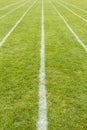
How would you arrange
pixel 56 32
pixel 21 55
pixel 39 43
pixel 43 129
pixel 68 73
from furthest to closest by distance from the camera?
pixel 56 32 < pixel 39 43 < pixel 21 55 < pixel 68 73 < pixel 43 129

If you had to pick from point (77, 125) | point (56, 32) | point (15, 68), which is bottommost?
point (56, 32)

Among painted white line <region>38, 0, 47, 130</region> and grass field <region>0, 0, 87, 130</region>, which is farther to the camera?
grass field <region>0, 0, 87, 130</region>

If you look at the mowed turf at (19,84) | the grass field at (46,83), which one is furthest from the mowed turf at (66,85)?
the mowed turf at (19,84)

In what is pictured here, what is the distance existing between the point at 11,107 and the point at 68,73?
105 inches

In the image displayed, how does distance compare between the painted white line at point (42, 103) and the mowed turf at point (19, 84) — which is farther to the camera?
the mowed turf at point (19, 84)

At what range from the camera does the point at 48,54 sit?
9719 mm

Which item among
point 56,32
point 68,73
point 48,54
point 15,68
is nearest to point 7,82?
point 15,68

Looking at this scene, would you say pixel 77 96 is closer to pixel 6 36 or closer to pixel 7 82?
pixel 7 82

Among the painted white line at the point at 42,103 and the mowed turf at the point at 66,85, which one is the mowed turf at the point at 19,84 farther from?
the mowed turf at the point at 66,85

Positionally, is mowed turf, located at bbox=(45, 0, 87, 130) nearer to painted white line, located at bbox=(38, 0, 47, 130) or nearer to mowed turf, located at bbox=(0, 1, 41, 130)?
painted white line, located at bbox=(38, 0, 47, 130)

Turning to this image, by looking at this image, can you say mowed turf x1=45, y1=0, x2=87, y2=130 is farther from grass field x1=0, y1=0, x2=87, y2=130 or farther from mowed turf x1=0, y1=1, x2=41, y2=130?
mowed turf x1=0, y1=1, x2=41, y2=130

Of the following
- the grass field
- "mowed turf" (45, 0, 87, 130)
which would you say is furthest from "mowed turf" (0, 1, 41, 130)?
"mowed turf" (45, 0, 87, 130)

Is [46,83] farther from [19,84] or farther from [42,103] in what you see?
[42,103]

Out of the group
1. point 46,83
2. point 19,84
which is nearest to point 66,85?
point 46,83
